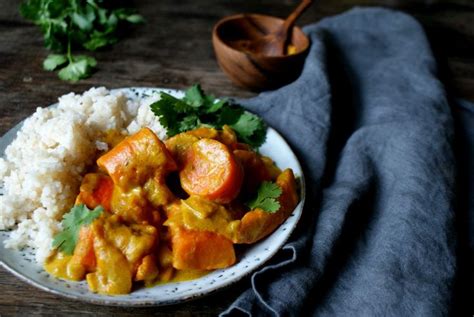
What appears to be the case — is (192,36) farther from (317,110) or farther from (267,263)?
(267,263)

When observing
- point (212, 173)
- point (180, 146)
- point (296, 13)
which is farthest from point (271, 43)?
point (212, 173)

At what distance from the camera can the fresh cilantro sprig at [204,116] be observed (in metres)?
2.27

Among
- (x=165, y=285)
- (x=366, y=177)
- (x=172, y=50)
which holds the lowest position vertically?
(x=172, y=50)

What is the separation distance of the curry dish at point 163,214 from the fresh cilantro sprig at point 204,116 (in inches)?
10.4

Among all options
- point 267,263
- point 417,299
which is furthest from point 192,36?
point 417,299

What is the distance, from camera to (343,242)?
2.10m

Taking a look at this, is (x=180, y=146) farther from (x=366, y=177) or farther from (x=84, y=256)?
(x=366, y=177)

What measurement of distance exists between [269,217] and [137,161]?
475 mm

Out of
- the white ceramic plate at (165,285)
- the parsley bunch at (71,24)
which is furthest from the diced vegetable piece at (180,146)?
the parsley bunch at (71,24)

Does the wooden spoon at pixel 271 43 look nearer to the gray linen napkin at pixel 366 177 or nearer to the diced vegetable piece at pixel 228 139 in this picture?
the gray linen napkin at pixel 366 177

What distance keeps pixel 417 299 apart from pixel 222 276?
0.64 m

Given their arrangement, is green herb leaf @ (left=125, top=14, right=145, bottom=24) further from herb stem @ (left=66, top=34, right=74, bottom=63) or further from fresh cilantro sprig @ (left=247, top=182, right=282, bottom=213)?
fresh cilantro sprig @ (left=247, top=182, right=282, bottom=213)

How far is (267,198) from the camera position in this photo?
1948 millimetres

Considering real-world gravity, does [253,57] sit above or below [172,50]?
above
